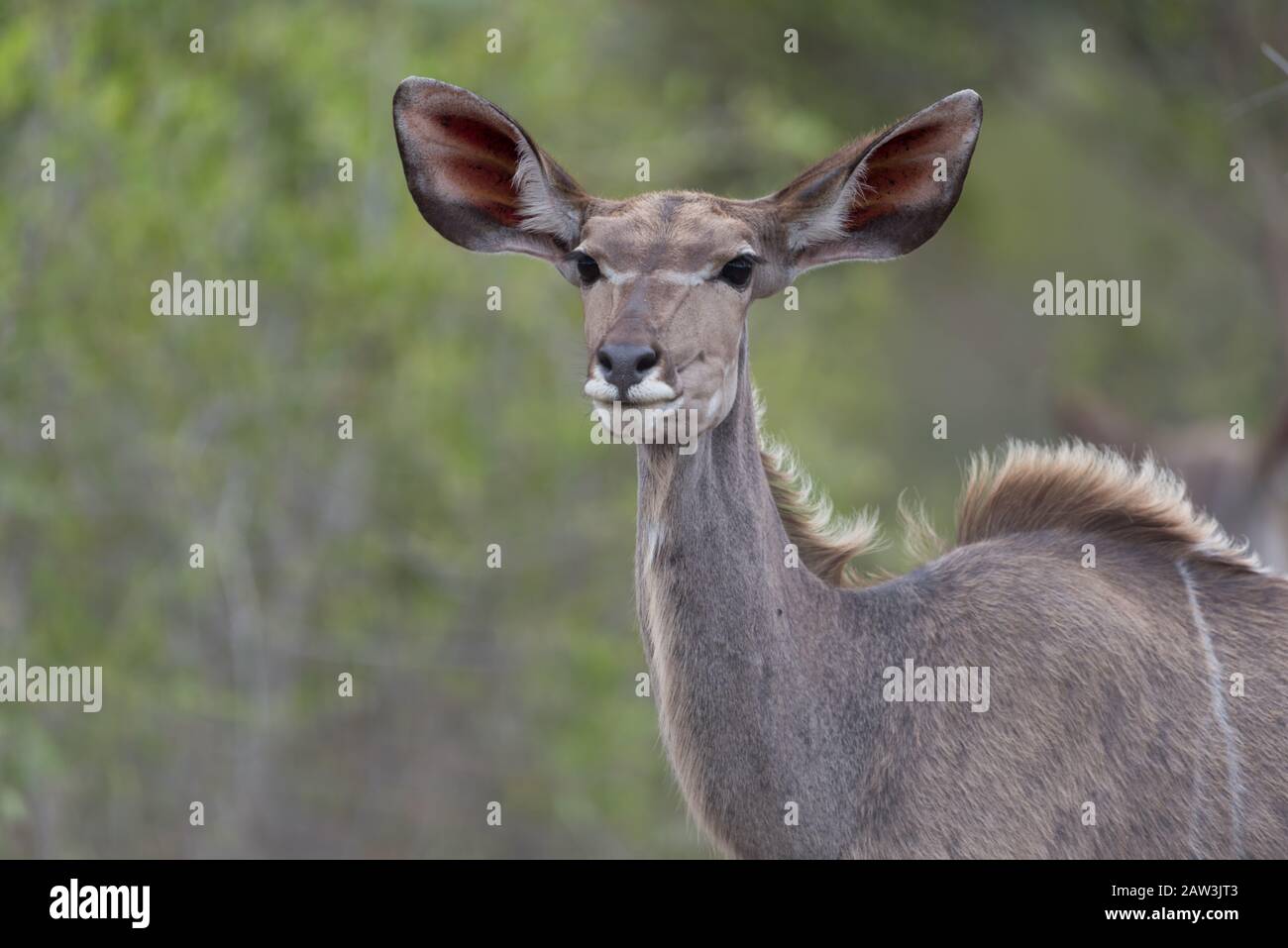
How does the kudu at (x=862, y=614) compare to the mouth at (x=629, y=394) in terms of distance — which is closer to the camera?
the mouth at (x=629, y=394)

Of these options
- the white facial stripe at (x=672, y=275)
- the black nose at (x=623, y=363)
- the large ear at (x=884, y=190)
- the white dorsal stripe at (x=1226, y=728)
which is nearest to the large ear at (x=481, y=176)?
the white facial stripe at (x=672, y=275)

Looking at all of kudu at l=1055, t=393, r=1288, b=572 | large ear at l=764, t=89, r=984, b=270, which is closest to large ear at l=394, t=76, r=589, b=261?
large ear at l=764, t=89, r=984, b=270

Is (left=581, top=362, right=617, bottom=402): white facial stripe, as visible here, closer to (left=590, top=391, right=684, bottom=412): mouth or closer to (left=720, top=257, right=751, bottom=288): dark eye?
(left=590, top=391, right=684, bottom=412): mouth

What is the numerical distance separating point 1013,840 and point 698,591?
105cm

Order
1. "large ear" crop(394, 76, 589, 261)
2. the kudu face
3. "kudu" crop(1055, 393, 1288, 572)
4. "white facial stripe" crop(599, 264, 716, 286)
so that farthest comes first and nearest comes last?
"kudu" crop(1055, 393, 1288, 572), "large ear" crop(394, 76, 589, 261), "white facial stripe" crop(599, 264, 716, 286), the kudu face

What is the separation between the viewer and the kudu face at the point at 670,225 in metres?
4.69

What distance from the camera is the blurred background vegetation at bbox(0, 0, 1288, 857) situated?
8500mm

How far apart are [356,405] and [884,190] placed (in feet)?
17.7

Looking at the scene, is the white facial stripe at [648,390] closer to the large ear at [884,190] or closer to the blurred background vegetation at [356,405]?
the large ear at [884,190]

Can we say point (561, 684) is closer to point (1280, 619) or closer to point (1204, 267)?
point (1280, 619)

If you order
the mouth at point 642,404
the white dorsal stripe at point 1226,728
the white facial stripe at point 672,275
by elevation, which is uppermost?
the white facial stripe at point 672,275

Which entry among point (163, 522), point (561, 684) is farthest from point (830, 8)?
point (163, 522)

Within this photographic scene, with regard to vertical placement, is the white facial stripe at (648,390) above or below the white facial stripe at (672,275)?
below

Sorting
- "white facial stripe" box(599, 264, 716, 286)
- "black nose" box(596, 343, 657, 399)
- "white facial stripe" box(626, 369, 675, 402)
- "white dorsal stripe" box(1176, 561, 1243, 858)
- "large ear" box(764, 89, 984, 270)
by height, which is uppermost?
"large ear" box(764, 89, 984, 270)
